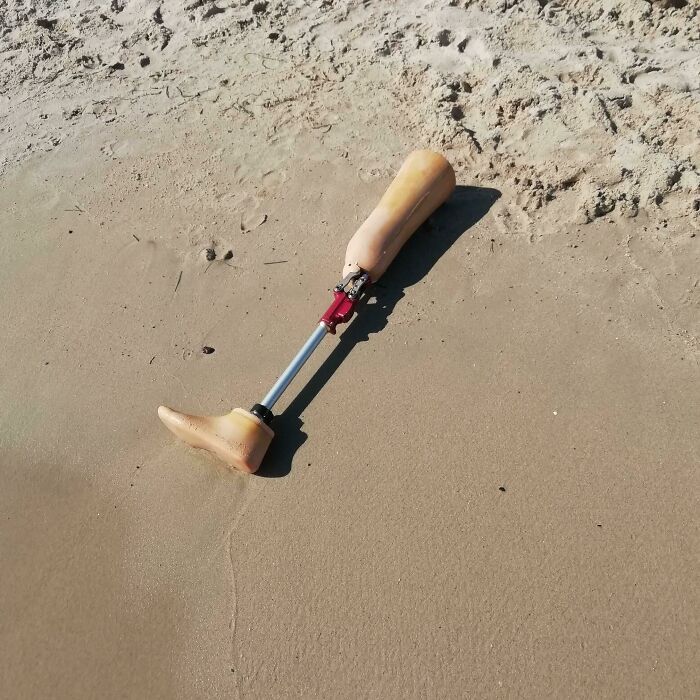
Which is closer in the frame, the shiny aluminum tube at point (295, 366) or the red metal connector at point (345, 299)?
the shiny aluminum tube at point (295, 366)

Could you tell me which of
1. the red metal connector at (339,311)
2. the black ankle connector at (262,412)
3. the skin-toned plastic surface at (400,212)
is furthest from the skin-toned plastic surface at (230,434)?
the skin-toned plastic surface at (400,212)

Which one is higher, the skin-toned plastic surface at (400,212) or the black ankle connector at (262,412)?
the skin-toned plastic surface at (400,212)

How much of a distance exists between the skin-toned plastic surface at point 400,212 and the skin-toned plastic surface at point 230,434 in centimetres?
74

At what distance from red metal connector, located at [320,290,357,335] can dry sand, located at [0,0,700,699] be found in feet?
0.43

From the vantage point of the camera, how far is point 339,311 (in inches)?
91.8

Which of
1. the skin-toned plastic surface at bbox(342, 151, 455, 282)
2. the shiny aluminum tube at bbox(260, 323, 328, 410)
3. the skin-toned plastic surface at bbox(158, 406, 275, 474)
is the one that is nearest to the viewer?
the skin-toned plastic surface at bbox(158, 406, 275, 474)

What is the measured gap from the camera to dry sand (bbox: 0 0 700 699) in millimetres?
1822

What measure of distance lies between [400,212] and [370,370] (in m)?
0.67

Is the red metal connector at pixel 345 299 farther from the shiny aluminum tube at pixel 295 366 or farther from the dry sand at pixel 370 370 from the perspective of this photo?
the dry sand at pixel 370 370

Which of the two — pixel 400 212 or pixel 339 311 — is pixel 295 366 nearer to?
pixel 339 311

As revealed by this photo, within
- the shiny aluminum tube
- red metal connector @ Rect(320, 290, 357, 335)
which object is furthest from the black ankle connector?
red metal connector @ Rect(320, 290, 357, 335)

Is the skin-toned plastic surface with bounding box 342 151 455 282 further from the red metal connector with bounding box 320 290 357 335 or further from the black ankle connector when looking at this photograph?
the black ankle connector

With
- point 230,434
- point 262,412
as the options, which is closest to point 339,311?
point 262,412

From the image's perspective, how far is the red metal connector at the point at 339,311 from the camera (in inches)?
90.9
